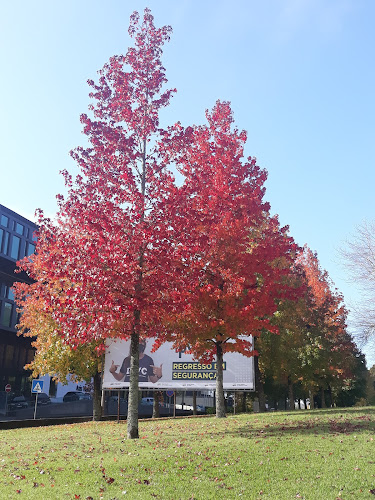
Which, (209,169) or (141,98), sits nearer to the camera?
(141,98)

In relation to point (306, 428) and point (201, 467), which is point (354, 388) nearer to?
point (306, 428)

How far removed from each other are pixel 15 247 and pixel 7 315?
341 inches

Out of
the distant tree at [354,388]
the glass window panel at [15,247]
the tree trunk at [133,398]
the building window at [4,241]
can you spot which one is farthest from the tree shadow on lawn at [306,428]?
the glass window panel at [15,247]

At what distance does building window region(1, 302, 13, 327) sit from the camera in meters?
54.9

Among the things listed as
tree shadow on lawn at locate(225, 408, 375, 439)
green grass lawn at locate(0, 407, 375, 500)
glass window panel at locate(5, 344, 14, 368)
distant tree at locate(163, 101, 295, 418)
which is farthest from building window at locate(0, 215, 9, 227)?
tree shadow on lawn at locate(225, 408, 375, 439)

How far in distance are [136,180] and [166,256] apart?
124 inches

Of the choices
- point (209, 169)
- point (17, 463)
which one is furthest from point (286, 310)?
point (17, 463)

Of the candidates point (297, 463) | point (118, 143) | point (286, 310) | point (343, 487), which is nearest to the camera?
point (343, 487)

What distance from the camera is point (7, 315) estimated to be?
55.5 meters

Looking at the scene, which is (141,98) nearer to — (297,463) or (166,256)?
(166,256)

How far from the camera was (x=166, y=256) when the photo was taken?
14.4 meters

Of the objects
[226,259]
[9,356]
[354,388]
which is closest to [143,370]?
[226,259]

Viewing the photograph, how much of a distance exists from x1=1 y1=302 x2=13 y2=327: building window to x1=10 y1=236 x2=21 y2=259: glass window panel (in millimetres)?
6326

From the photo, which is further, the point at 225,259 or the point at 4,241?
the point at 4,241
